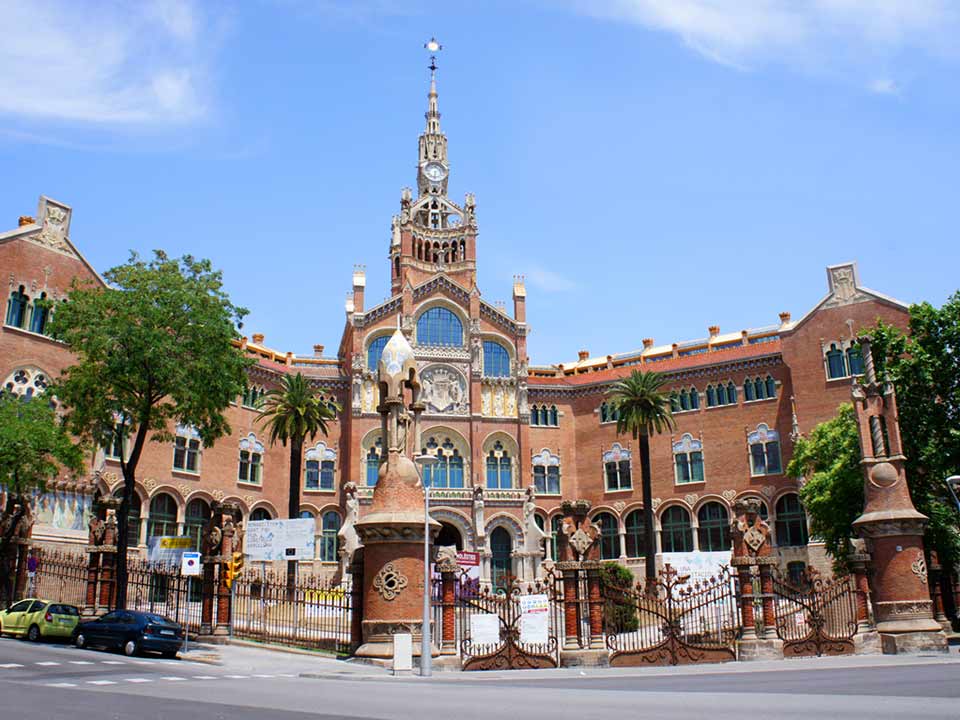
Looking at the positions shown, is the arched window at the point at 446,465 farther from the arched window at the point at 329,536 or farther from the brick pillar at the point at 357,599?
the brick pillar at the point at 357,599

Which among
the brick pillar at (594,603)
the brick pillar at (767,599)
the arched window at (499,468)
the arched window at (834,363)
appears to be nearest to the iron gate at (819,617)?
the brick pillar at (767,599)

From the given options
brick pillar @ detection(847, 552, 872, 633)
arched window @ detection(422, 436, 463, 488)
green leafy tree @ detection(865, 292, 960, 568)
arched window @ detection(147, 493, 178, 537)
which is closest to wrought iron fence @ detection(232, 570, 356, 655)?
brick pillar @ detection(847, 552, 872, 633)

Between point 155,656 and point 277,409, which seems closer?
point 155,656

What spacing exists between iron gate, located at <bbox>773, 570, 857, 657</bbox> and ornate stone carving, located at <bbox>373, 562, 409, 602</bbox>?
11.1 m

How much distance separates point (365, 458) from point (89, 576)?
29.7 meters

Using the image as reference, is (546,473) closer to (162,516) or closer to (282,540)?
(162,516)

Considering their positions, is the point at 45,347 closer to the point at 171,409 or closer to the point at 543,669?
the point at 171,409

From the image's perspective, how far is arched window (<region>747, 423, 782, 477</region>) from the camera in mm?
54531

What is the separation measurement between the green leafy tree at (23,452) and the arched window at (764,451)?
1573 inches

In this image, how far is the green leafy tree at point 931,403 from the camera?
3155 cm

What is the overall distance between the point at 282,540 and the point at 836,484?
2332cm

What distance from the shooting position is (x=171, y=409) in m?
30.2

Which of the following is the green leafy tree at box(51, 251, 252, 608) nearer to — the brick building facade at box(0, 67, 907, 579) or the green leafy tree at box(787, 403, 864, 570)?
the brick building facade at box(0, 67, 907, 579)

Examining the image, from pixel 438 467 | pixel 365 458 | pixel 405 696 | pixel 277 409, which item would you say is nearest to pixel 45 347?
pixel 277 409
